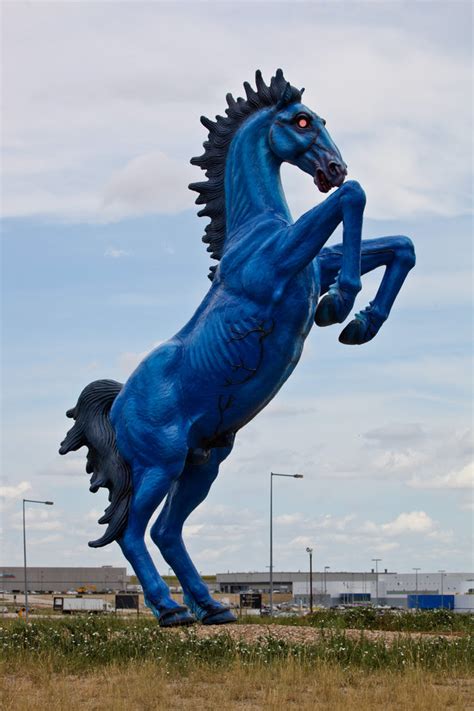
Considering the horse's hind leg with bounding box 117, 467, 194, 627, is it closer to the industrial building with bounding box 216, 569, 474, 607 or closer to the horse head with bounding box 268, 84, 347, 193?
the horse head with bounding box 268, 84, 347, 193

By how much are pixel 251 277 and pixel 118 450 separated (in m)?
2.29

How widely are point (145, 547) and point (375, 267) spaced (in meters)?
3.52

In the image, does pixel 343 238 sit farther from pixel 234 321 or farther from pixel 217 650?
pixel 217 650

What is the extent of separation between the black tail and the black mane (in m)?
1.79

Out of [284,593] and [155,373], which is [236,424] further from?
[284,593]

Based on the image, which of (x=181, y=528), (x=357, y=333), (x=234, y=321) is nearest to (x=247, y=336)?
(x=234, y=321)

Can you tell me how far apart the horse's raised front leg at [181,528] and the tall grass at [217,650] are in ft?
1.29

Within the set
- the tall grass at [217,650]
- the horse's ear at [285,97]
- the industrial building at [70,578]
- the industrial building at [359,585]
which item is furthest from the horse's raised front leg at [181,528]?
the industrial building at [70,578]

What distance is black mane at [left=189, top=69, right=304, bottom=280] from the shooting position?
437 inches

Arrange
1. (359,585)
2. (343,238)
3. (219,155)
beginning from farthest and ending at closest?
(359,585), (219,155), (343,238)

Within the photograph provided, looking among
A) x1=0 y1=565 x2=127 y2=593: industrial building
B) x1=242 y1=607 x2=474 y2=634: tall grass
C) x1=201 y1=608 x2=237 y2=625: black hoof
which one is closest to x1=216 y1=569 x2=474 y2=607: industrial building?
x1=0 y1=565 x2=127 y2=593: industrial building

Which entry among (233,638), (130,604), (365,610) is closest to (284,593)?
(130,604)

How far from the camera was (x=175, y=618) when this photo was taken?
10.6 metres

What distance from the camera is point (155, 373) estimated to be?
10.9 meters
